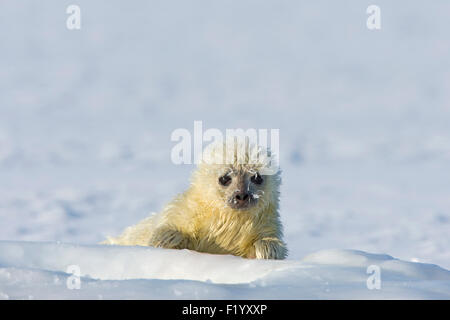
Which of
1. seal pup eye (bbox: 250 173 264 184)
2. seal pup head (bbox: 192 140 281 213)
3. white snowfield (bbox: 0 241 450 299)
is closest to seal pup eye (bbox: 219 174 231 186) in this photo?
seal pup head (bbox: 192 140 281 213)

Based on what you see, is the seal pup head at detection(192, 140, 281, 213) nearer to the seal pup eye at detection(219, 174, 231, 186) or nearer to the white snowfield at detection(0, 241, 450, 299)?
the seal pup eye at detection(219, 174, 231, 186)

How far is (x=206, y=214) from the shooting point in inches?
256

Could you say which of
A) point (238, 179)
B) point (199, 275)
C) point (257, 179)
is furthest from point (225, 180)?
point (199, 275)

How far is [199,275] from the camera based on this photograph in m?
5.01

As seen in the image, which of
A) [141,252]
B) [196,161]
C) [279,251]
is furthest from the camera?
[196,161]

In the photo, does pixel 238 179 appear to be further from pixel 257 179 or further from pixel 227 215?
pixel 227 215

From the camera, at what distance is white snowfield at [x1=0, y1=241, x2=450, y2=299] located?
366 centimetres

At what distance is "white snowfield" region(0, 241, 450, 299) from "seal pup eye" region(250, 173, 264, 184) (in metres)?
1.20

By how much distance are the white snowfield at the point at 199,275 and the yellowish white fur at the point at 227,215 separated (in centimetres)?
97

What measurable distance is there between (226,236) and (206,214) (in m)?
0.27

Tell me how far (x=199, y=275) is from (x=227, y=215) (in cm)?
146
